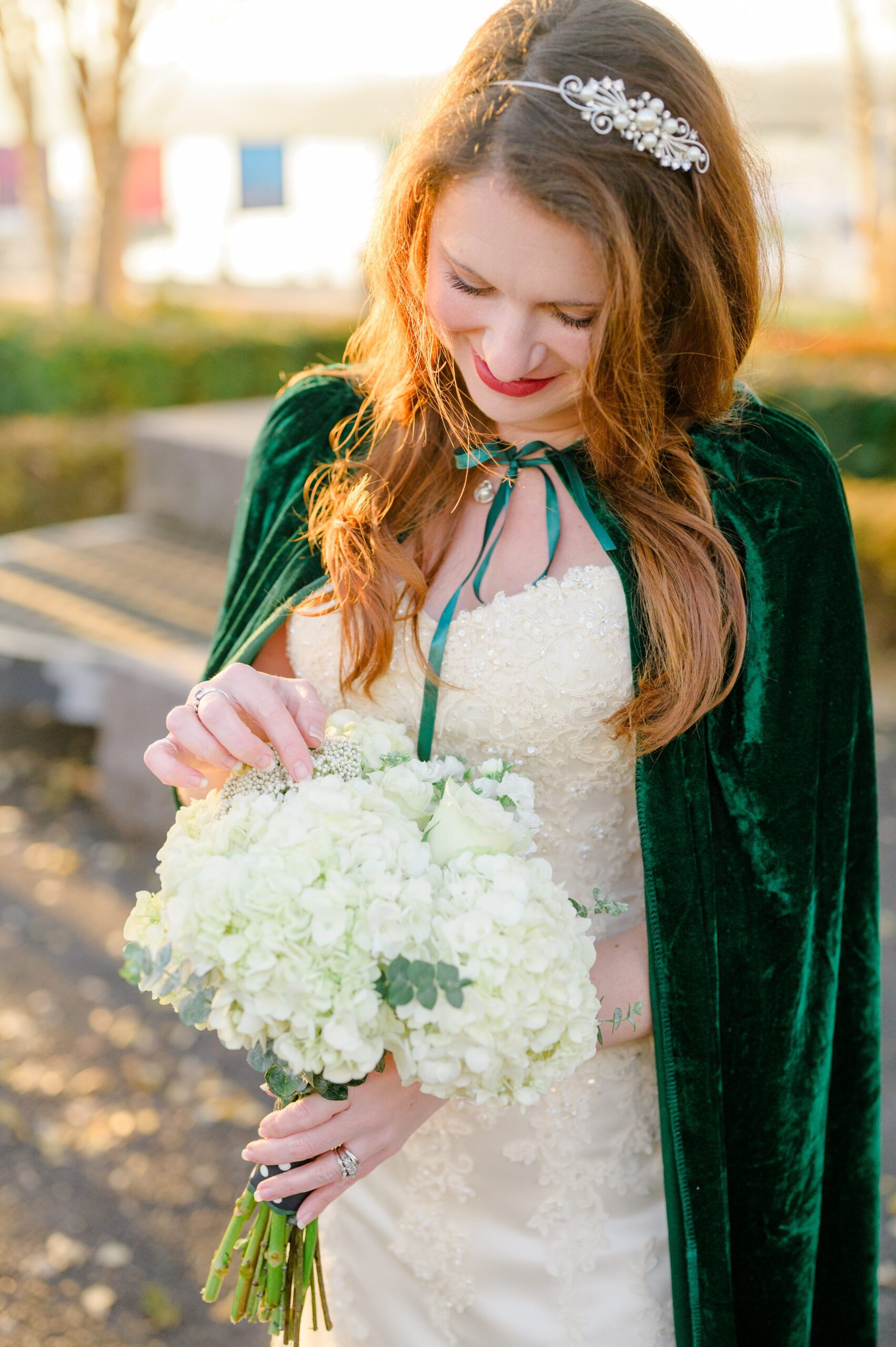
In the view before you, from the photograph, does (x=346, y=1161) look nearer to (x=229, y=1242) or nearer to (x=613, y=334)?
(x=229, y=1242)

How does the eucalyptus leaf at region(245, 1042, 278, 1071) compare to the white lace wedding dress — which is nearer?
the eucalyptus leaf at region(245, 1042, 278, 1071)

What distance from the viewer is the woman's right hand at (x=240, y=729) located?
143cm

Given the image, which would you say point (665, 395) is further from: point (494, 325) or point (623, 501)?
point (494, 325)

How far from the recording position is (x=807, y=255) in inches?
78.0

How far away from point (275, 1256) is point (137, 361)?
30.0 ft

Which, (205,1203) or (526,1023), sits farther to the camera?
(205,1203)

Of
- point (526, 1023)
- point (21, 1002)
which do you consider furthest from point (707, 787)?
point (21, 1002)

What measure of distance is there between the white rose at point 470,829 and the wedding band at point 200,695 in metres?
0.32

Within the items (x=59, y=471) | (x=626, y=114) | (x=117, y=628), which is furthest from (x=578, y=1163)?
(x=59, y=471)

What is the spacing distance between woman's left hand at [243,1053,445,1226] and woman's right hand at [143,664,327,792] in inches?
15.9

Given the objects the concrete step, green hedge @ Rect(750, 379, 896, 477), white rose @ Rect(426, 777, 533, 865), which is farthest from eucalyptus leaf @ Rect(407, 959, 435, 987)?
green hedge @ Rect(750, 379, 896, 477)

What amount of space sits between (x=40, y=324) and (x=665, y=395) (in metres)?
9.40

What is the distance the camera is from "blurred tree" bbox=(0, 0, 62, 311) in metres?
11.5

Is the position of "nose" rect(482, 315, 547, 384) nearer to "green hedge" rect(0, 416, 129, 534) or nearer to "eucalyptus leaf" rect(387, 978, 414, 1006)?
"eucalyptus leaf" rect(387, 978, 414, 1006)
